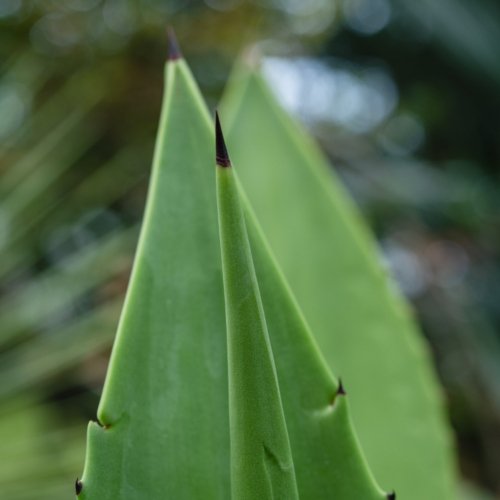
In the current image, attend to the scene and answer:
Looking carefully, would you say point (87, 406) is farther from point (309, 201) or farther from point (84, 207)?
point (309, 201)

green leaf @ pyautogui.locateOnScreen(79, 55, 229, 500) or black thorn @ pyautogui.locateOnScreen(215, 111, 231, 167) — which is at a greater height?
black thorn @ pyautogui.locateOnScreen(215, 111, 231, 167)

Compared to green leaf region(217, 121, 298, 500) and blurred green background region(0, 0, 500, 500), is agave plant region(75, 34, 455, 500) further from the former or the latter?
blurred green background region(0, 0, 500, 500)

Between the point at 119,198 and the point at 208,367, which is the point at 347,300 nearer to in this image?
the point at 208,367

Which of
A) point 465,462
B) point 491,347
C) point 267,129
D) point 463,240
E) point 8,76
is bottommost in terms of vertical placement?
point 465,462

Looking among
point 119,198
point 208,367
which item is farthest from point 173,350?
point 119,198

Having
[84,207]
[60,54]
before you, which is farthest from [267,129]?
[60,54]

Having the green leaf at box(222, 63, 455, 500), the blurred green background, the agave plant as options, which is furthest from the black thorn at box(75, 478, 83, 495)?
the blurred green background

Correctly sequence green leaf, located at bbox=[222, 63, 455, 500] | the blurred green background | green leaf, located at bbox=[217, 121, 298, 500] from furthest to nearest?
the blurred green background, green leaf, located at bbox=[222, 63, 455, 500], green leaf, located at bbox=[217, 121, 298, 500]
